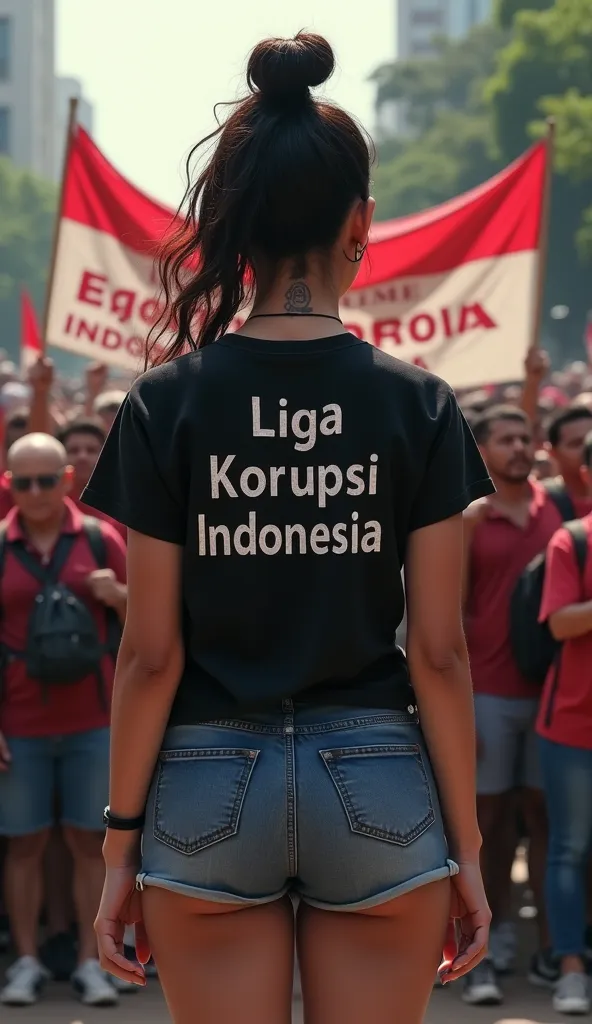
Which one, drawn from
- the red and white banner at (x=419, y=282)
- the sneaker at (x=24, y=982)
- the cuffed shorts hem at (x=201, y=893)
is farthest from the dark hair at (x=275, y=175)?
the red and white banner at (x=419, y=282)

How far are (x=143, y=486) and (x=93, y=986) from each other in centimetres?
404

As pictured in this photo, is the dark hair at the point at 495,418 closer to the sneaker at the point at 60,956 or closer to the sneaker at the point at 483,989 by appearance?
the sneaker at the point at 483,989

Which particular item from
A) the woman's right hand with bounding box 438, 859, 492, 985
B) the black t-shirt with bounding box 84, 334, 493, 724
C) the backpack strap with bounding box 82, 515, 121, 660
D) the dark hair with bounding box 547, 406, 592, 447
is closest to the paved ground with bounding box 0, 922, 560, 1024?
the backpack strap with bounding box 82, 515, 121, 660

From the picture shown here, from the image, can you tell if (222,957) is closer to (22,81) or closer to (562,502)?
(562,502)

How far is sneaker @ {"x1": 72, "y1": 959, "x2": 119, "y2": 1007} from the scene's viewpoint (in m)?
6.14

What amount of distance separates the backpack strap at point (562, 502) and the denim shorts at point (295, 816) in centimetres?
428

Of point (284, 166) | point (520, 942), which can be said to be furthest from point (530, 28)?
point (284, 166)

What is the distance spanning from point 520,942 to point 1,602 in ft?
8.01

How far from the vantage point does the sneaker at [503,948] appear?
253 inches

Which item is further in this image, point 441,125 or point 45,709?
point 441,125

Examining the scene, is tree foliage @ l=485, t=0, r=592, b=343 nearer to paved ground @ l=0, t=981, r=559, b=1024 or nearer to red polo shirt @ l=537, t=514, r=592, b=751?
red polo shirt @ l=537, t=514, r=592, b=751

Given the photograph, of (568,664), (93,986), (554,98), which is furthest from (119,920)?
(554,98)

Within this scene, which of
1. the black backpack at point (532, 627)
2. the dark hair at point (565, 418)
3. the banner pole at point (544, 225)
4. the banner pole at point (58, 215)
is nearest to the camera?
the black backpack at point (532, 627)

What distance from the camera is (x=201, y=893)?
2428 millimetres
